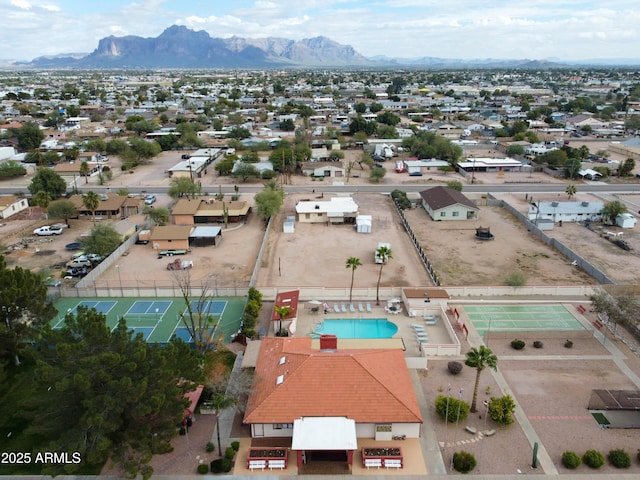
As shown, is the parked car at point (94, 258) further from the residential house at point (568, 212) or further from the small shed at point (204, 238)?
the residential house at point (568, 212)

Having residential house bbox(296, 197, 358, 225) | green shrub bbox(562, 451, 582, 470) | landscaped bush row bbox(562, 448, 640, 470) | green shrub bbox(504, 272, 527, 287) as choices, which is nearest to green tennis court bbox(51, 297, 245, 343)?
green shrub bbox(562, 451, 582, 470)

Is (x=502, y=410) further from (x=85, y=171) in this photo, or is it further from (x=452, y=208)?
(x=85, y=171)

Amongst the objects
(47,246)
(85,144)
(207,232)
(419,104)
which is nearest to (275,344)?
(207,232)

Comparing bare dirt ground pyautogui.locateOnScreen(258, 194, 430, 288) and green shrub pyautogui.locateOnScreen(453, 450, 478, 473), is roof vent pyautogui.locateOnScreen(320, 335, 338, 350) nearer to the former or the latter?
green shrub pyautogui.locateOnScreen(453, 450, 478, 473)

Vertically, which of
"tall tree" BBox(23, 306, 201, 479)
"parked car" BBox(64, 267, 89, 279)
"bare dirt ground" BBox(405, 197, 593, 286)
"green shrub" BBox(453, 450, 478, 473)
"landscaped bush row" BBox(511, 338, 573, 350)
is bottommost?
"parked car" BBox(64, 267, 89, 279)

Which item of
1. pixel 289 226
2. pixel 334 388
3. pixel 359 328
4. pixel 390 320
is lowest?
pixel 359 328

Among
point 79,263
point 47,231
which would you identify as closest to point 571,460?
point 79,263

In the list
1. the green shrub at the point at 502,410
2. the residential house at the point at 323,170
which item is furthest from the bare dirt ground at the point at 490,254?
the residential house at the point at 323,170
